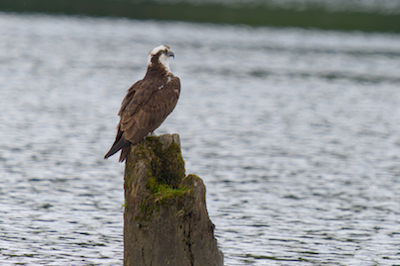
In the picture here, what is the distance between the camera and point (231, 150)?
22.1 metres

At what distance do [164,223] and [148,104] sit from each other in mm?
2147

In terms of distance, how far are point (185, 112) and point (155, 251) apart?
20121 millimetres

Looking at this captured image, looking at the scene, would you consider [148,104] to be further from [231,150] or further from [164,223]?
[231,150]

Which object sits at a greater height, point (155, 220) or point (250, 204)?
point (155, 220)

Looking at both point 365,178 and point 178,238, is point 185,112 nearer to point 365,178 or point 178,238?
point 365,178

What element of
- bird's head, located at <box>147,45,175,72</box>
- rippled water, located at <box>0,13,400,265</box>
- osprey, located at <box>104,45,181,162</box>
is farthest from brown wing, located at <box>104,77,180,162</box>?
rippled water, located at <box>0,13,400,265</box>

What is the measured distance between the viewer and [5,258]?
11031mm

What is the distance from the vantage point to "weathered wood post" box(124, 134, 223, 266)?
29.5ft

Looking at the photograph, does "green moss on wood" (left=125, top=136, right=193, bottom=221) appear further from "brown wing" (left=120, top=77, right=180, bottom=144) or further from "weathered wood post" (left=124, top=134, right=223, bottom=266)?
"brown wing" (left=120, top=77, right=180, bottom=144)

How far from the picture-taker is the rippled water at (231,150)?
508 inches

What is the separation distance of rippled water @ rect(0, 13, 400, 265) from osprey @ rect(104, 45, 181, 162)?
2.72 metres

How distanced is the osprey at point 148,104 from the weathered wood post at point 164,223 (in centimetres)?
41


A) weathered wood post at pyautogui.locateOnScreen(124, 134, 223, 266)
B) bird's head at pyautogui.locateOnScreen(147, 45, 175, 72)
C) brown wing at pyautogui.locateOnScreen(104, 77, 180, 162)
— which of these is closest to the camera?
weathered wood post at pyautogui.locateOnScreen(124, 134, 223, 266)

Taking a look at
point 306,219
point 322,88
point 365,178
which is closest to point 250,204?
point 306,219
